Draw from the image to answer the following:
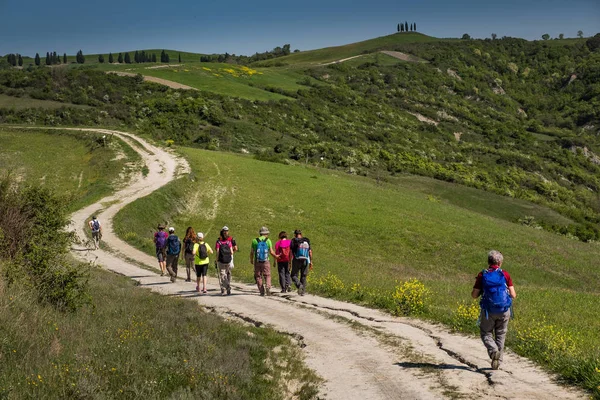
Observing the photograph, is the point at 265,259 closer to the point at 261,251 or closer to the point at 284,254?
the point at 261,251

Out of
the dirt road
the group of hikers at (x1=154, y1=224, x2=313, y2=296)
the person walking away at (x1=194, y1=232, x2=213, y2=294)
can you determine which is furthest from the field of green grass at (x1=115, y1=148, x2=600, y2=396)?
the dirt road

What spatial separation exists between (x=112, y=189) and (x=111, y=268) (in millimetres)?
24783

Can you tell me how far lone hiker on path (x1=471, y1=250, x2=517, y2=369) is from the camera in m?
10.9

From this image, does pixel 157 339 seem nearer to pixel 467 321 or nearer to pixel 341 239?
pixel 467 321

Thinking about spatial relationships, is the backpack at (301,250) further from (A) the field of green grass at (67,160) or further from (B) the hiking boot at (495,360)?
(A) the field of green grass at (67,160)

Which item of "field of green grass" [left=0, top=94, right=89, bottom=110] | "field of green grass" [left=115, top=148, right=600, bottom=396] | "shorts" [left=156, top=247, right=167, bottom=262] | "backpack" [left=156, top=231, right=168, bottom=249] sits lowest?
"field of green grass" [left=115, top=148, right=600, bottom=396]

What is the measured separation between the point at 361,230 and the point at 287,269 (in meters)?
26.5

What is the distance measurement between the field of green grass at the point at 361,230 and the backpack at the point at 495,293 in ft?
32.0

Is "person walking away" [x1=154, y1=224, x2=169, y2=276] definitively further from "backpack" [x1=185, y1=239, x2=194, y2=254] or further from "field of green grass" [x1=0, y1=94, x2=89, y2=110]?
"field of green grass" [x1=0, y1=94, x2=89, y2=110]

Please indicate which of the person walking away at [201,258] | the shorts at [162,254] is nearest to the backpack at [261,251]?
the person walking away at [201,258]

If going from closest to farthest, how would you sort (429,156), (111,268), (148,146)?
(111,268) → (148,146) → (429,156)

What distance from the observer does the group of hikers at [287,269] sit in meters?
11.0

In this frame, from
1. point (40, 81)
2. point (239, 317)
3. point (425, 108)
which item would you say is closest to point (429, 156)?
point (425, 108)

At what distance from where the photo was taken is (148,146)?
71562mm
